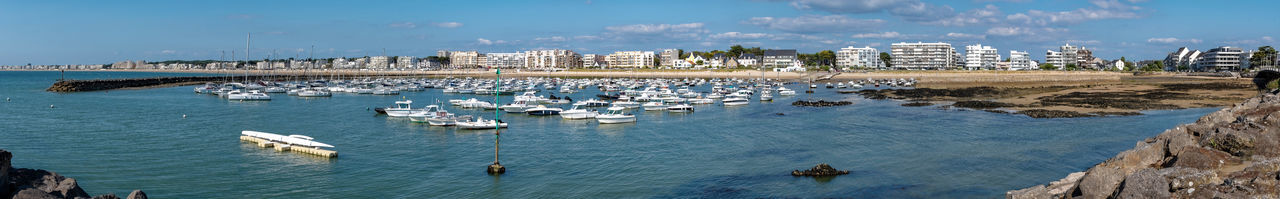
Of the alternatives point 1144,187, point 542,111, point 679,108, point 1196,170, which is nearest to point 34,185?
point 1144,187

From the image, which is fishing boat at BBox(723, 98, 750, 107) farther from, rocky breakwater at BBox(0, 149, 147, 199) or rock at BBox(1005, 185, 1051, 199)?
rocky breakwater at BBox(0, 149, 147, 199)

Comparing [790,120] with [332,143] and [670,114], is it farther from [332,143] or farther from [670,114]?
[332,143]

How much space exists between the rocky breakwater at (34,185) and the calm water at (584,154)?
6.93 meters

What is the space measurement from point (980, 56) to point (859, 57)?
30564mm

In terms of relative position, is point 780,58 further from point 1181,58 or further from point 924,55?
point 1181,58

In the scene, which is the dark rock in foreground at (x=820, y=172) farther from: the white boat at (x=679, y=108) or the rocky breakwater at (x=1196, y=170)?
the white boat at (x=679, y=108)

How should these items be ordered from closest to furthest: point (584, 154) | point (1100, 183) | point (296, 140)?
1. point (1100, 183)
2. point (296, 140)
3. point (584, 154)

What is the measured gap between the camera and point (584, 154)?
30.1 m

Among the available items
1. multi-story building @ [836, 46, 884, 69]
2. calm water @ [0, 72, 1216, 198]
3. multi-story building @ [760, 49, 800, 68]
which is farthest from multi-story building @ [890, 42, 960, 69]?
calm water @ [0, 72, 1216, 198]

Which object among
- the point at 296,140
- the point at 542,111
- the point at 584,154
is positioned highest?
the point at 542,111

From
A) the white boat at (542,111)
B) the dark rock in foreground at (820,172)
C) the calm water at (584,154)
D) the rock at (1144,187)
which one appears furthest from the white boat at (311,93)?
the rock at (1144,187)

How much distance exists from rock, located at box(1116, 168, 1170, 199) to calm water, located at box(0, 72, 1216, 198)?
8306mm

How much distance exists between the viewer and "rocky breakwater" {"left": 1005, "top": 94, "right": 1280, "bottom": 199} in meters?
11.9

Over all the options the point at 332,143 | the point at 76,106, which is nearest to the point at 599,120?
the point at 332,143
